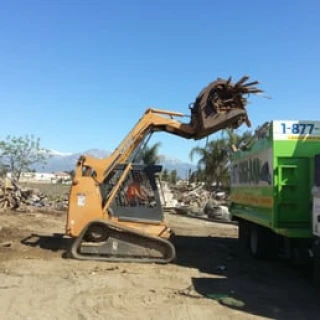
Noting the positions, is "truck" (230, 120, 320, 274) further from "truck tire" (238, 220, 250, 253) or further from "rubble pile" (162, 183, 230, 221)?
"rubble pile" (162, 183, 230, 221)

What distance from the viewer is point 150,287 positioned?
9.75 meters

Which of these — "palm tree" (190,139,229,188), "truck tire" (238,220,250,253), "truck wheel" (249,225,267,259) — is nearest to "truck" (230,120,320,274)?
"truck wheel" (249,225,267,259)

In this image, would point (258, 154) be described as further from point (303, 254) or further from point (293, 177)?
point (303, 254)

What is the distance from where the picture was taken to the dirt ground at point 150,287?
801 centimetres

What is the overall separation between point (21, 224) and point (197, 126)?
31.8 feet

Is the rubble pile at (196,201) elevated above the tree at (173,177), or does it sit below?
below

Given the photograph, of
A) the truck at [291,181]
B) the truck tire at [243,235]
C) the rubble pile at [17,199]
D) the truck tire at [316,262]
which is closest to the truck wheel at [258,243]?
the truck tire at [243,235]

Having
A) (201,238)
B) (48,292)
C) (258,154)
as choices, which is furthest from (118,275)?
(201,238)

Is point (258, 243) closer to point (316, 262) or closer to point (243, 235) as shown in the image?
point (243, 235)

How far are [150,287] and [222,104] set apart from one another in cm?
543

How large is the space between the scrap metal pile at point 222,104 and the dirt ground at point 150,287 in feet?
11.3

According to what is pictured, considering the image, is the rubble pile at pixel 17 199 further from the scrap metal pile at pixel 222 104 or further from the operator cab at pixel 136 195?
the scrap metal pile at pixel 222 104

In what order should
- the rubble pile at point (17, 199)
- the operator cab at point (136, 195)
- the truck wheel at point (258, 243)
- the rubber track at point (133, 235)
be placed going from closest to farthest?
the rubber track at point (133, 235)
the operator cab at point (136, 195)
the truck wheel at point (258, 243)
the rubble pile at point (17, 199)

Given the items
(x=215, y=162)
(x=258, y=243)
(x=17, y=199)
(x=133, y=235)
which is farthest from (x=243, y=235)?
(x=215, y=162)
